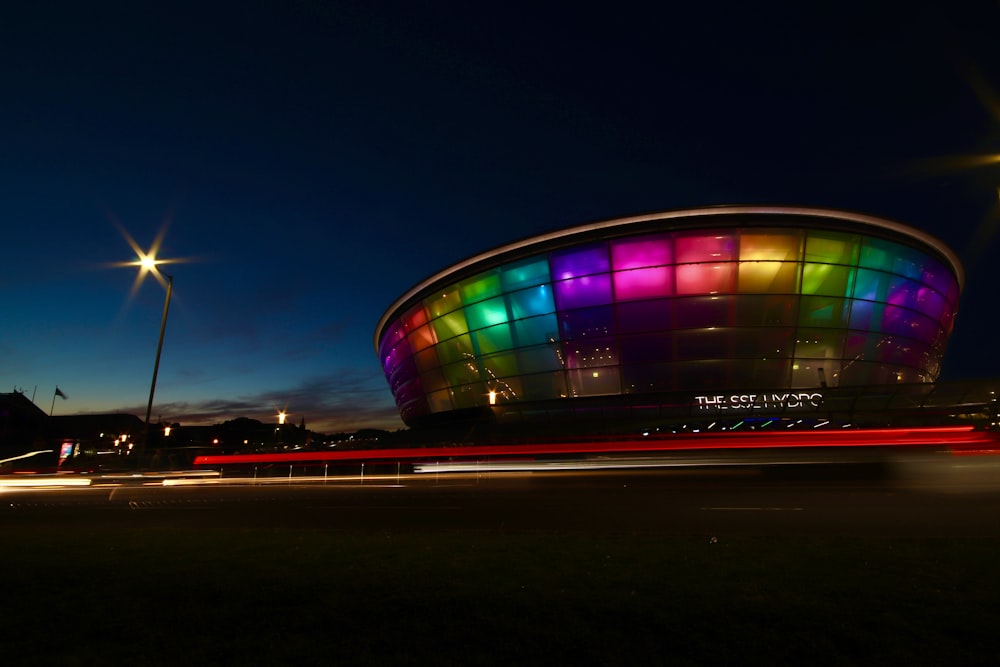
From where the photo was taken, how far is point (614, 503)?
45.1 ft

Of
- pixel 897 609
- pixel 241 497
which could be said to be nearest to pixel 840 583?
pixel 897 609

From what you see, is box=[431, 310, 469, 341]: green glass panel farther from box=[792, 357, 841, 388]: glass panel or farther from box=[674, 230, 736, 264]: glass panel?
box=[792, 357, 841, 388]: glass panel

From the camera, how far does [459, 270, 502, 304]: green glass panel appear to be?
130ft

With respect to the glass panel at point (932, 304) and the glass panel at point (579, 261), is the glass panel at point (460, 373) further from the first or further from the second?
the glass panel at point (932, 304)

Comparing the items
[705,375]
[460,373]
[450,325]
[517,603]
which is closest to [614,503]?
[517,603]

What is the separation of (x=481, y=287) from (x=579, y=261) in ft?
26.2

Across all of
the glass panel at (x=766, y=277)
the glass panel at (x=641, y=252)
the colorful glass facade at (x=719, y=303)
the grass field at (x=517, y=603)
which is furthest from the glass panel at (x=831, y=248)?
the grass field at (x=517, y=603)

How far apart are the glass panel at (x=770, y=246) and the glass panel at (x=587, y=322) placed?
8776 mm

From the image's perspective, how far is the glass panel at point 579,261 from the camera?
35.7m

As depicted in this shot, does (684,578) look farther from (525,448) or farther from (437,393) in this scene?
(437,393)

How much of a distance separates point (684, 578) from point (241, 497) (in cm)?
1706

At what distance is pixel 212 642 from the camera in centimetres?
446

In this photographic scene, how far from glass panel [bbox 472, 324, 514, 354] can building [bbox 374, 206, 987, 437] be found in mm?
363

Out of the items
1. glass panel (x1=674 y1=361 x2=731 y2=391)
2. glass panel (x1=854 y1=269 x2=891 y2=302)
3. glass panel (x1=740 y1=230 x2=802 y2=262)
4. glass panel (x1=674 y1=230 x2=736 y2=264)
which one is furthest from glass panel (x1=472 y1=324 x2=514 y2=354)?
glass panel (x1=854 y1=269 x2=891 y2=302)
